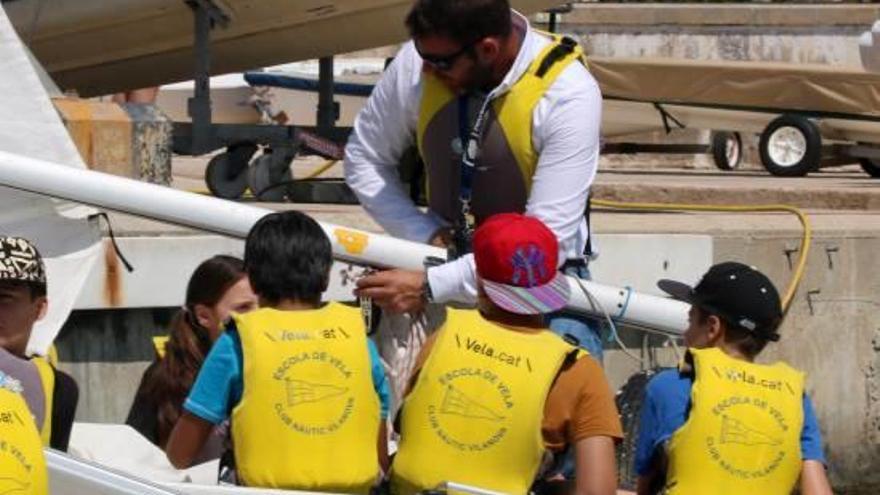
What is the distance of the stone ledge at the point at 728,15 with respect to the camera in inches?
757

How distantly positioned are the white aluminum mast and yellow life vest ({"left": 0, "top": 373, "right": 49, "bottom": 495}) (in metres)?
1.67

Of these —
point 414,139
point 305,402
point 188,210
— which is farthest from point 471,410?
point 188,210

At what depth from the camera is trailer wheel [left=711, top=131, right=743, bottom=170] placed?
15.0 m

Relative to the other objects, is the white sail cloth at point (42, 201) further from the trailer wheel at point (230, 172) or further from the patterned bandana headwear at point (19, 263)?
the trailer wheel at point (230, 172)

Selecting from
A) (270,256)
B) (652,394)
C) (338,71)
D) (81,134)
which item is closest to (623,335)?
(81,134)

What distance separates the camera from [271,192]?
8344mm

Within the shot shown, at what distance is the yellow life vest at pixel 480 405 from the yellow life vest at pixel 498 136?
663 millimetres

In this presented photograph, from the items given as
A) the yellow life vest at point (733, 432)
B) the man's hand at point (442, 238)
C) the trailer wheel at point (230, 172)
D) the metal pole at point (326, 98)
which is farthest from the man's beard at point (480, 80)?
the metal pole at point (326, 98)

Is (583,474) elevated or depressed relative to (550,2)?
depressed

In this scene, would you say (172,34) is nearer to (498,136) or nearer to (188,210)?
(188,210)

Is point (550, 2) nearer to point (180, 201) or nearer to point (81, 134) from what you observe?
point (81, 134)

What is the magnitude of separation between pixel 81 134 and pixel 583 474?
9.95ft

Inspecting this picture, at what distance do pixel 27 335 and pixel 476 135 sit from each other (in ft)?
3.49

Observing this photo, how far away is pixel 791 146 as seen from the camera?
1349 cm
